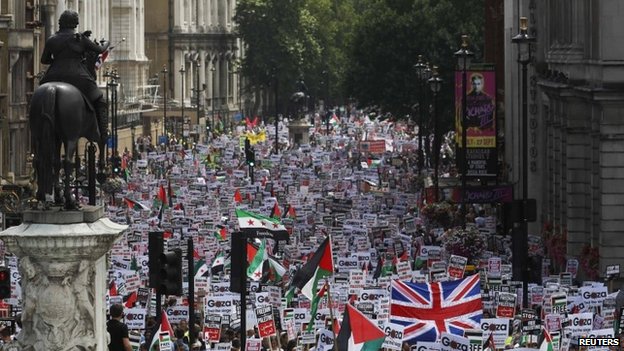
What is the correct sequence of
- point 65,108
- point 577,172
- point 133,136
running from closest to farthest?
point 65,108 → point 577,172 → point 133,136

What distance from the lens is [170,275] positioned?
26.6 meters

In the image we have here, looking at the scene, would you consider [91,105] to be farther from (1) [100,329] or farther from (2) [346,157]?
(2) [346,157]

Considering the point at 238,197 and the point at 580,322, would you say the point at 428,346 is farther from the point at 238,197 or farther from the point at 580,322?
the point at 238,197

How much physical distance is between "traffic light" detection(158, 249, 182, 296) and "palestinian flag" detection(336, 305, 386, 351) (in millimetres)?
3383

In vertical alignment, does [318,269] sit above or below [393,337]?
above

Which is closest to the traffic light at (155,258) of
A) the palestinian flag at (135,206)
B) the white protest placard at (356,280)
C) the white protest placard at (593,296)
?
the white protest placard at (593,296)

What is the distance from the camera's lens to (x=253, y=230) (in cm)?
4947

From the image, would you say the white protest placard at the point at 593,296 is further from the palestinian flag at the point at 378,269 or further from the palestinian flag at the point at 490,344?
the palestinian flag at the point at 378,269

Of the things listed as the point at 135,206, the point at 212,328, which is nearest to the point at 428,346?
the point at 212,328

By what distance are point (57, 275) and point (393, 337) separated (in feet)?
32.7

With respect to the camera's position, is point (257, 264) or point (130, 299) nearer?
point (130, 299)

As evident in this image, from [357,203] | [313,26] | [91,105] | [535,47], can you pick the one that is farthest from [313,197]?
[313,26]

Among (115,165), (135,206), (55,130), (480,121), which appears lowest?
(135,206)

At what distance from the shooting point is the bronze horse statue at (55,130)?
2203 cm
